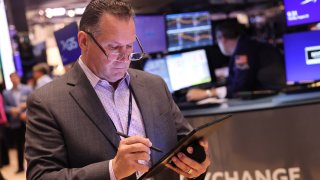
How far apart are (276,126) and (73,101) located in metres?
2.35

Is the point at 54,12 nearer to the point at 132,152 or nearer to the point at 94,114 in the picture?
the point at 94,114

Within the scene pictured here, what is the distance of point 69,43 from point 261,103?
172 centimetres

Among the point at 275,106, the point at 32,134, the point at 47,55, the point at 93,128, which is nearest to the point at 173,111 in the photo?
the point at 93,128

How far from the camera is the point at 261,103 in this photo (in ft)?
13.2

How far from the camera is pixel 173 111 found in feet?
7.22

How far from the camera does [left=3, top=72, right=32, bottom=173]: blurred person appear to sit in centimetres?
817

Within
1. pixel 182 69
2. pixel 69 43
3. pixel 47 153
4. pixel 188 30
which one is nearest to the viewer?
pixel 47 153

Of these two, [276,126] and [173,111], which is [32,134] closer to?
→ [173,111]

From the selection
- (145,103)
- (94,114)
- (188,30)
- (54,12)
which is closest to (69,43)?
(145,103)

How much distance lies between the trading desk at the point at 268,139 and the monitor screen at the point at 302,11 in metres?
0.61

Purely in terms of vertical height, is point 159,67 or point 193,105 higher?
point 159,67

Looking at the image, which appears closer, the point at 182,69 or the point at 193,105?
the point at 193,105

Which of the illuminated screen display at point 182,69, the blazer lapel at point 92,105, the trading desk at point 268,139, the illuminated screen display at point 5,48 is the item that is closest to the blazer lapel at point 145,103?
the blazer lapel at point 92,105

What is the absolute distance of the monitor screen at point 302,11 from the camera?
3877 mm
